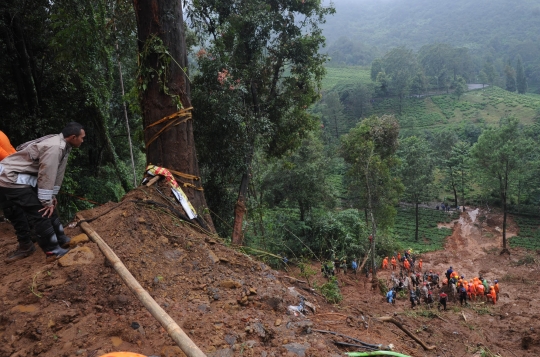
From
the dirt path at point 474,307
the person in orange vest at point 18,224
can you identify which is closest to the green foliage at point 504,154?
the dirt path at point 474,307

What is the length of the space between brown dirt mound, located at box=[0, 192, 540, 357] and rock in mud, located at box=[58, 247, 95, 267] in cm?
1

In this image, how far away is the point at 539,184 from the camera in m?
30.2

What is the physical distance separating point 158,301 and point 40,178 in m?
1.53

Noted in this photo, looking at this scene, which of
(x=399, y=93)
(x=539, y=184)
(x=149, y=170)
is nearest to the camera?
(x=149, y=170)

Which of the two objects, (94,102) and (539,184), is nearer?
(94,102)

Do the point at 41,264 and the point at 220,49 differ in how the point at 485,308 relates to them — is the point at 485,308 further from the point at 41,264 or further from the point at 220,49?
the point at 41,264

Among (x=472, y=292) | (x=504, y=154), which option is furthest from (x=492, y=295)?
(x=504, y=154)

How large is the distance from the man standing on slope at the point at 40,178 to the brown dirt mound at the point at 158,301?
306mm

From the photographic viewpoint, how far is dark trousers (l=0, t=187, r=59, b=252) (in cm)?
327

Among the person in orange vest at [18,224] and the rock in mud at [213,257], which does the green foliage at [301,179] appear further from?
Result: the person in orange vest at [18,224]

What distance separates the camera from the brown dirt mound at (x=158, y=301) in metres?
2.48

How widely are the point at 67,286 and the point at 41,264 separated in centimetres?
61

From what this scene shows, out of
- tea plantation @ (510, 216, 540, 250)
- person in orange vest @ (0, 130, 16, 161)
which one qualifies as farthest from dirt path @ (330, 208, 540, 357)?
person in orange vest @ (0, 130, 16, 161)

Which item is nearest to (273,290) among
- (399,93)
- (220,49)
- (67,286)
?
(67,286)
